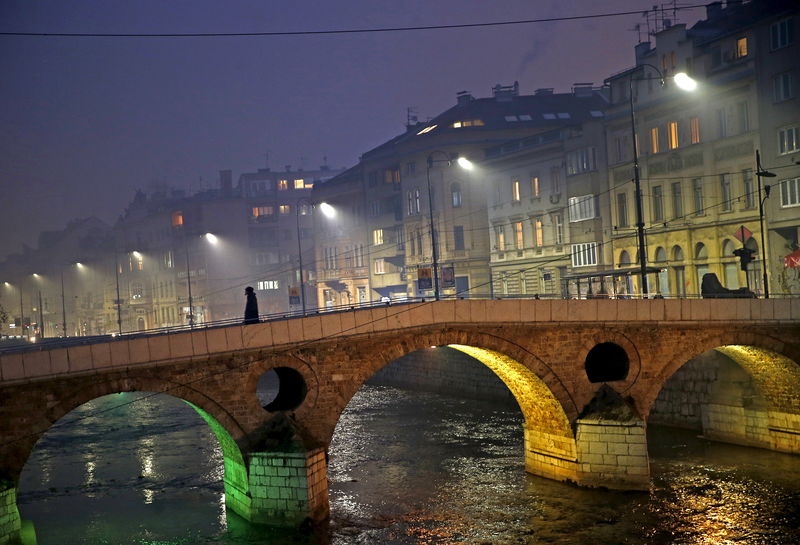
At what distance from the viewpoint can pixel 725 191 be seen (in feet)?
158

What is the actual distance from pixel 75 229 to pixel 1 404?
13927cm

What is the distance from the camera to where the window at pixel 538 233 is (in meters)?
62.2

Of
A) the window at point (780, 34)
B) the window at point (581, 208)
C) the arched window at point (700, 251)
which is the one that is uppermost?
Answer: the window at point (780, 34)

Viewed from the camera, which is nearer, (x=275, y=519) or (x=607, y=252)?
(x=275, y=519)

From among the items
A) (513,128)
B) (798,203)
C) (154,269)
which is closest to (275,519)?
(798,203)

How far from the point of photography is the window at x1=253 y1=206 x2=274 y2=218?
110312 mm

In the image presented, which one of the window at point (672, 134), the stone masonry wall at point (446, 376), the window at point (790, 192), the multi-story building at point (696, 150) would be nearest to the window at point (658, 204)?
the multi-story building at point (696, 150)

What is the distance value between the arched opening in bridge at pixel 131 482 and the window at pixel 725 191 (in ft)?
87.8

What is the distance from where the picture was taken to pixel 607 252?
56.2 meters

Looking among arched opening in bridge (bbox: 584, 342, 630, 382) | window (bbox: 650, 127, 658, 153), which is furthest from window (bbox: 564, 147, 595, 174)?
arched opening in bridge (bbox: 584, 342, 630, 382)

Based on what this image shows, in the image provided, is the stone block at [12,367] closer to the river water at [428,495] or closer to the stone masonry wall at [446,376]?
the river water at [428,495]

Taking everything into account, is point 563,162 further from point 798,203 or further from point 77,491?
point 77,491

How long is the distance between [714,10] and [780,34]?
30.8 feet

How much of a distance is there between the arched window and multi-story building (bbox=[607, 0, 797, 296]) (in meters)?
0.05
